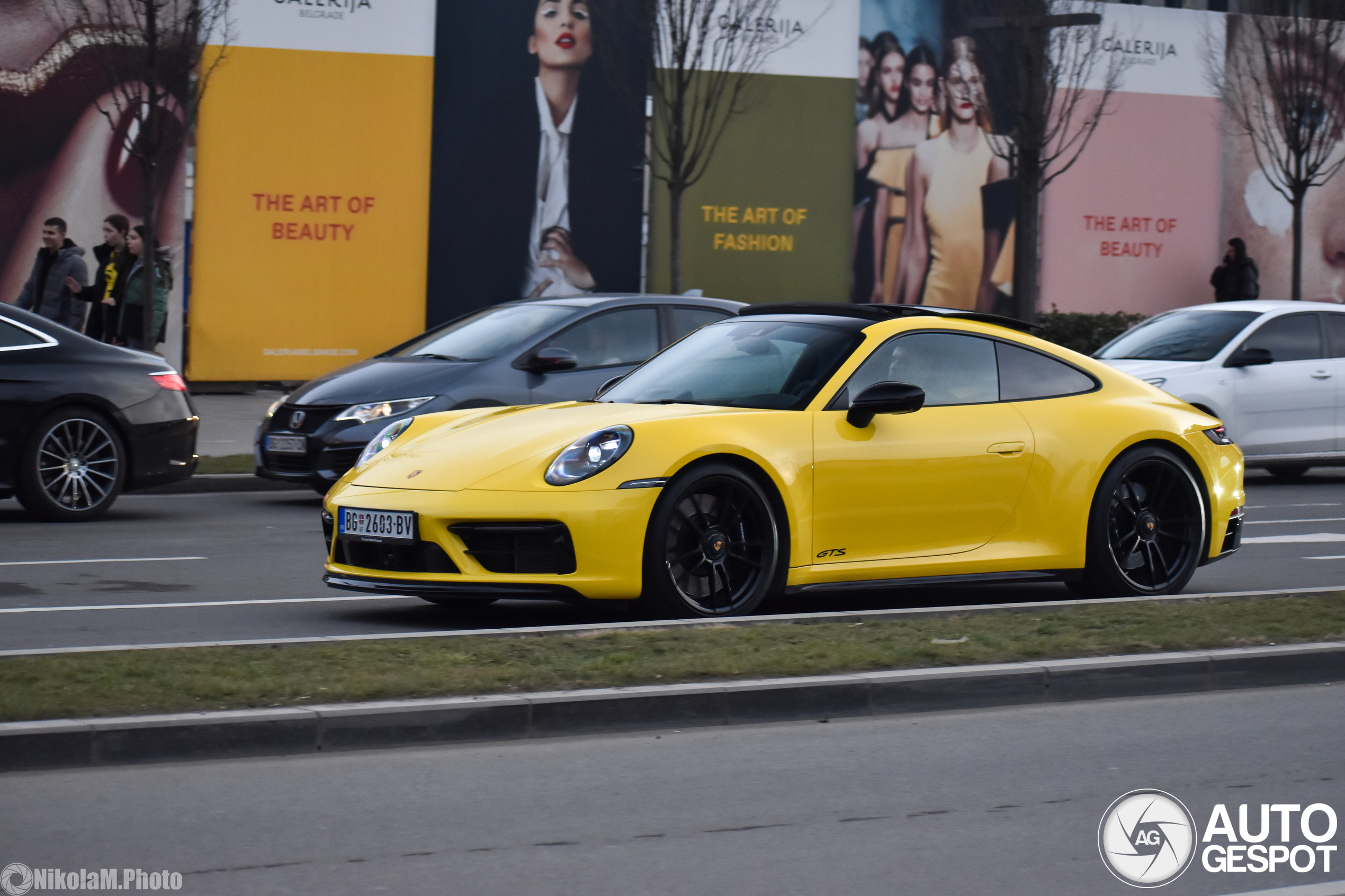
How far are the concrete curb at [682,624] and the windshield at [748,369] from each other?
1.01 metres

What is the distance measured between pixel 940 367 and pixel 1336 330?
920 centimetres

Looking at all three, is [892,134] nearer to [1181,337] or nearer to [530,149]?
[530,149]

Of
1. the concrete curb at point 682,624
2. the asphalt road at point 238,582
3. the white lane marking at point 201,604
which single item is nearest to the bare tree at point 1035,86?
the asphalt road at point 238,582

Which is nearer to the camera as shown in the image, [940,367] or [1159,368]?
[940,367]

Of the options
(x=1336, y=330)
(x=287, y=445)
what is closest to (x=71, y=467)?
(x=287, y=445)

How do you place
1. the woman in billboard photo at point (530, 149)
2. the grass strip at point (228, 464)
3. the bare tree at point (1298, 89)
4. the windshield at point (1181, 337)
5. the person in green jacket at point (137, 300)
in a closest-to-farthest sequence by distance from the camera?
the grass strip at point (228, 464)
the windshield at point (1181, 337)
the person in green jacket at point (137, 300)
the woman in billboard photo at point (530, 149)
the bare tree at point (1298, 89)

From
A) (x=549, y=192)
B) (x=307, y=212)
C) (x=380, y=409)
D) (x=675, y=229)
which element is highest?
(x=549, y=192)

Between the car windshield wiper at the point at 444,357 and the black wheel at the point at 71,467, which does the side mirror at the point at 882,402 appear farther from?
the black wheel at the point at 71,467

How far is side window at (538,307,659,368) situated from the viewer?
13336 mm

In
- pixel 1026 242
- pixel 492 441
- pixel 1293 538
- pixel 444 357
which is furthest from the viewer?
pixel 1026 242

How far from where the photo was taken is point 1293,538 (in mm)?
12594

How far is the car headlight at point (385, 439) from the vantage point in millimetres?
8812

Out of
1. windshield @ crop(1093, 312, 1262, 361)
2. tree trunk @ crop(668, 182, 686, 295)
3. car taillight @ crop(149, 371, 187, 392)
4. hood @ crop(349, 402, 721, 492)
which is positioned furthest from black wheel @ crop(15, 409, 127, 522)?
tree trunk @ crop(668, 182, 686, 295)

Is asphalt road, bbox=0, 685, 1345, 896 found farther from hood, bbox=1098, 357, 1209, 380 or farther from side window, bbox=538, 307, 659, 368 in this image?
hood, bbox=1098, 357, 1209, 380
